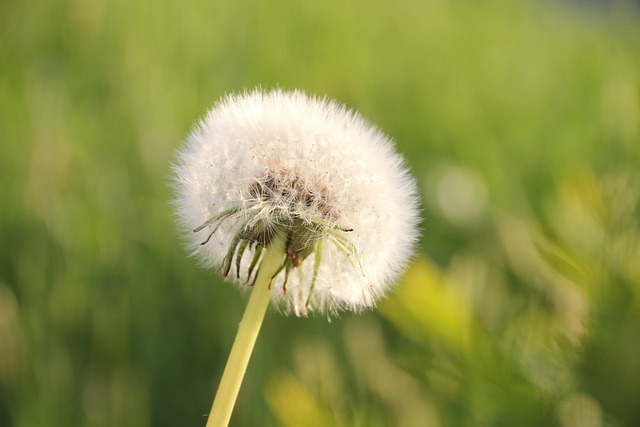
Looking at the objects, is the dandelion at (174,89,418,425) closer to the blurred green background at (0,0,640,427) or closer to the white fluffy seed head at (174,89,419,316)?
the white fluffy seed head at (174,89,419,316)

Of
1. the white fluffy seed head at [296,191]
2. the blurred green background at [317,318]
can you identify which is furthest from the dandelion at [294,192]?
the blurred green background at [317,318]

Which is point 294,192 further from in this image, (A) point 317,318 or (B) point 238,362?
(A) point 317,318

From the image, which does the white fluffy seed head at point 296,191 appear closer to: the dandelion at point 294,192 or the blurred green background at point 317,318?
the dandelion at point 294,192

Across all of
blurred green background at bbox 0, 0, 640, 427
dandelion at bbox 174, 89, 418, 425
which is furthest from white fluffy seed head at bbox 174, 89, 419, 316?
blurred green background at bbox 0, 0, 640, 427

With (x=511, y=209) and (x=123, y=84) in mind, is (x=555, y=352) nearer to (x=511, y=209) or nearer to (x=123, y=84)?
(x=511, y=209)

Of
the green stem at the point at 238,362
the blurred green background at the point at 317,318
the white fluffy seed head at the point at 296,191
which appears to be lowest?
the green stem at the point at 238,362

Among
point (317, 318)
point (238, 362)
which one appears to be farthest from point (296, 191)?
point (317, 318)
